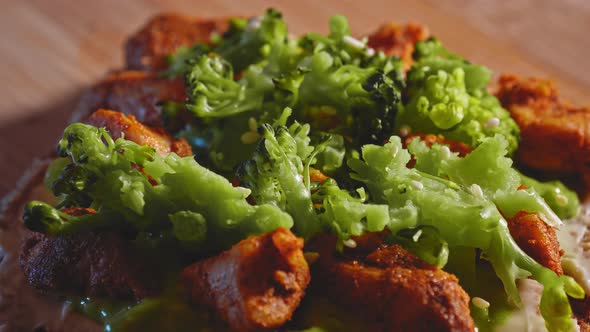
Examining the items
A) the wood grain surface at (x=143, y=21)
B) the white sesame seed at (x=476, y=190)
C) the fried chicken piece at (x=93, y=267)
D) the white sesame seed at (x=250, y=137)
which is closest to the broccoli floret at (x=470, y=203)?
the white sesame seed at (x=476, y=190)

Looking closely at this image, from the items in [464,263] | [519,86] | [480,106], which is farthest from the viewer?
[519,86]

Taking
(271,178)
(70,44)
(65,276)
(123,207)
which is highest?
(271,178)

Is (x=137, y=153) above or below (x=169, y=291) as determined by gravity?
above

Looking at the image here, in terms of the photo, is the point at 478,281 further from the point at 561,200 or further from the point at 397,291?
the point at 561,200

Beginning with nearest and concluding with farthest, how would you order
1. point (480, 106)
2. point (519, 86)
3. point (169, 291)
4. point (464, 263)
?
point (169, 291) → point (464, 263) → point (480, 106) → point (519, 86)

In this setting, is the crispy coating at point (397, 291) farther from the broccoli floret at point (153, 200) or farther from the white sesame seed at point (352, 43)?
the white sesame seed at point (352, 43)

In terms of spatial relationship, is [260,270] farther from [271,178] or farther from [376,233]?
[376,233]

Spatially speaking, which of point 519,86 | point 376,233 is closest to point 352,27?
point 519,86
